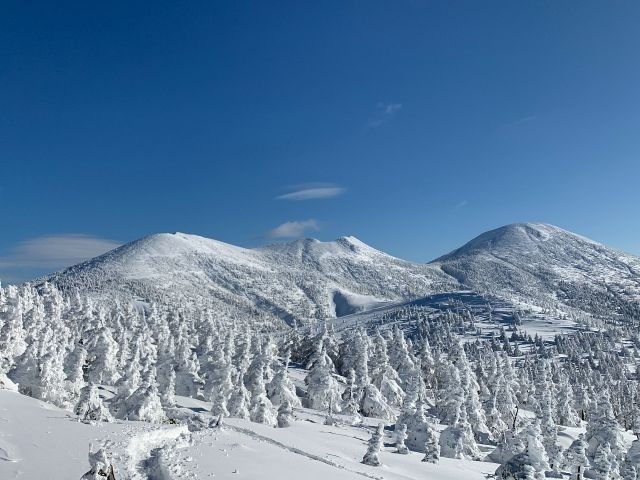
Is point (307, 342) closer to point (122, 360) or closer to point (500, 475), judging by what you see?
point (122, 360)

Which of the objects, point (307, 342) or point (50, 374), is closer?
point (50, 374)

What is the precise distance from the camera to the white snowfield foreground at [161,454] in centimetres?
2147

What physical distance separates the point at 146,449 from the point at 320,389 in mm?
50469

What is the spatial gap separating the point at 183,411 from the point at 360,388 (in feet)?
99.1

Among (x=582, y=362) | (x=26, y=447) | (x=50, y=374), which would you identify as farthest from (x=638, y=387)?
(x=26, y=447)

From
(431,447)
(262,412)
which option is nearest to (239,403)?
(262,412)

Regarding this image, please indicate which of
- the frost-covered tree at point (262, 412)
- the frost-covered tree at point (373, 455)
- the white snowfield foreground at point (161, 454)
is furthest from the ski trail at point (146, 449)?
the frost-covered tree at point (262, 412)

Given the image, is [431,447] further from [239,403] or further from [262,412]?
[239,403]

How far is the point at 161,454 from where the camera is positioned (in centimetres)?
2217

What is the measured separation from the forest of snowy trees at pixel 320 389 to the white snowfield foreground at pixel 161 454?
149 inches

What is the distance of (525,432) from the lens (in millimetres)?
43062

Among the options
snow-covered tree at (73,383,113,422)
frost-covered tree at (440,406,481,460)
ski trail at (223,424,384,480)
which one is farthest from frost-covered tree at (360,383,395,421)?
snow-covered tree at (73,383,113,422)

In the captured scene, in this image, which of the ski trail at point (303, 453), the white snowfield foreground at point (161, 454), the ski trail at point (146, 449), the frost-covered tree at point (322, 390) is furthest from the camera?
the frost-covered tree at point (322, 390)

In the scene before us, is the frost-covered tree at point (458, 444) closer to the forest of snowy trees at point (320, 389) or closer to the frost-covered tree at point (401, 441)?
the forest of snowy trees at point (320, 389)
